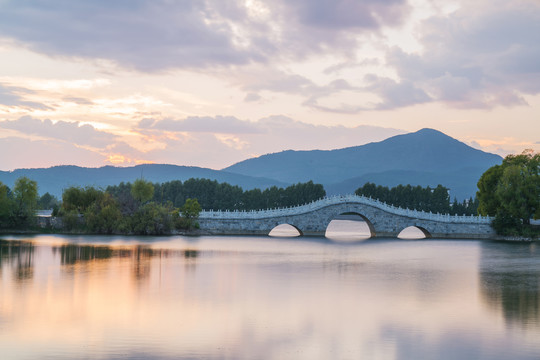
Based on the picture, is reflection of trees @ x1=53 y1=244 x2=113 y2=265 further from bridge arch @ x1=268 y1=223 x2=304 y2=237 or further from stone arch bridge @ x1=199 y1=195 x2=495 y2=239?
bridge arch @ x1=268 y1=223 x2=304 y2=237

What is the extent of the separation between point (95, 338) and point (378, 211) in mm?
44630

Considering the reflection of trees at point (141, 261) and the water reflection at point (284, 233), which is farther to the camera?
the water reflection at point (284, 233)

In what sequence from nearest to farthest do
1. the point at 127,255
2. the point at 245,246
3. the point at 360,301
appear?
1. the point at 360,301
2. the point at 127,255
3. the point at 245,246

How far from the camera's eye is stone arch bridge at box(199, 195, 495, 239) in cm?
5372

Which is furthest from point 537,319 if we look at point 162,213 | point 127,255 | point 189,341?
point 162,213

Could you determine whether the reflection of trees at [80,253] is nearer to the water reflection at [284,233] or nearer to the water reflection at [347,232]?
the water reflection at [347,232]

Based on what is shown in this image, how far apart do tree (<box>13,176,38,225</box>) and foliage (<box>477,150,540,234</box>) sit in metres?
38.5

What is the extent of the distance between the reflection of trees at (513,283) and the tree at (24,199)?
34.1 m

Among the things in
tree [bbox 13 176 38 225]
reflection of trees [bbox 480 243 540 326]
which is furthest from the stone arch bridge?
reflection of trees [bbox 480 243 540 326]

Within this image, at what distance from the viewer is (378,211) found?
55469 mm

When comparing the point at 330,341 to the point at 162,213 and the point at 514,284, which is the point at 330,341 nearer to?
the point at 514,284

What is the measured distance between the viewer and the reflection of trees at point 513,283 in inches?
674

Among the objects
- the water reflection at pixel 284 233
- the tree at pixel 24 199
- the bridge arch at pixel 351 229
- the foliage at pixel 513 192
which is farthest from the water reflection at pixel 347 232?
the tree at pixel 24 199

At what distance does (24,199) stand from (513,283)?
38171 mm
